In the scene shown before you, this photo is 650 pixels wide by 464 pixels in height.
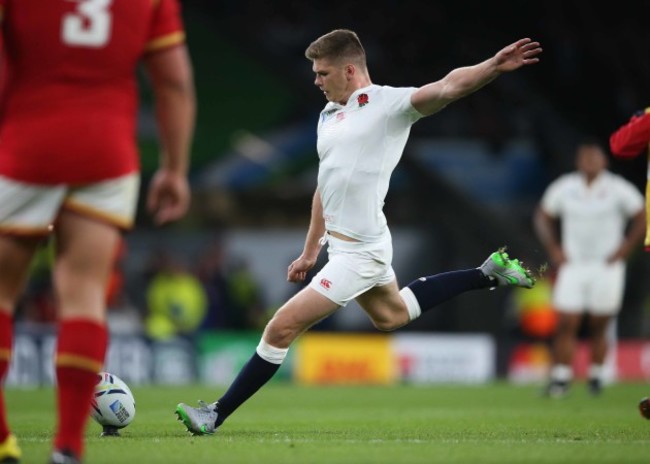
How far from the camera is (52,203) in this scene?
195 inches

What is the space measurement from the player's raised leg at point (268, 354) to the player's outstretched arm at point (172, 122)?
217cm

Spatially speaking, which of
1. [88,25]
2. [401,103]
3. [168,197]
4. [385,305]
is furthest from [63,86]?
[385,305]

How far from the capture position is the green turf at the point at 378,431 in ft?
19.6

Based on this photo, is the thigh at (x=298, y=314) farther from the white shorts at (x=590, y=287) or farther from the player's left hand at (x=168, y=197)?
the white shorts at (x=590, y=287)

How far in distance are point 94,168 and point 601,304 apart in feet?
30.6

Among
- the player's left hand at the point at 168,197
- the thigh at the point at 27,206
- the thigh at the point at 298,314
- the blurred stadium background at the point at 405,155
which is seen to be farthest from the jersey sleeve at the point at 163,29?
the blurred stadium background at the point at 405,155

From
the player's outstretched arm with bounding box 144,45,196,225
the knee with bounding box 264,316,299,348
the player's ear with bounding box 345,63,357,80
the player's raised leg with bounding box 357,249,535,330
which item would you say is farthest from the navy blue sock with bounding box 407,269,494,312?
the player's outstretched arm with bounding box 144,45,196,225

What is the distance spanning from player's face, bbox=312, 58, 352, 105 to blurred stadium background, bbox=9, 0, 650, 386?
1154cm

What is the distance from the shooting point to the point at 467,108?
2303 cm

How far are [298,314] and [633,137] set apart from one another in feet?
8.27

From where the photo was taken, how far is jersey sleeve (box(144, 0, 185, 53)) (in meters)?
5.13

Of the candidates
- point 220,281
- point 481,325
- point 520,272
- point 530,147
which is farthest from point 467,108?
point 520,272

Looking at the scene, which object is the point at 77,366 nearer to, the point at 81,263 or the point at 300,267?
the point at 81,263

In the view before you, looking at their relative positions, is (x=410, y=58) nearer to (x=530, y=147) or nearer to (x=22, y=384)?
(x=530, y=147)
